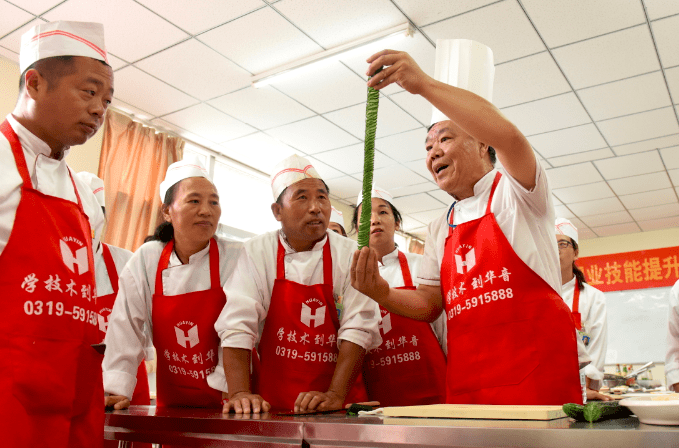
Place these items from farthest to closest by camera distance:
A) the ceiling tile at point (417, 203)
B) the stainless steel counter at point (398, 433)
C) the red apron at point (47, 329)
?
the ceiling tile at point (417, 203) → the red apron at point (47, 329) → the stainless steel counter at point (398, 433)

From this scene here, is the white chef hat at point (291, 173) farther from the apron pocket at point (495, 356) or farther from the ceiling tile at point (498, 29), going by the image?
the ceiling tile at point (498, 29)

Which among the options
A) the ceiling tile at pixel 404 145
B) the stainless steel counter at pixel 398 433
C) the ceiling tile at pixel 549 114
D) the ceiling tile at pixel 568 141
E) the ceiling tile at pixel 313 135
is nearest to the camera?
the stainless steel counter at pixel 398 433

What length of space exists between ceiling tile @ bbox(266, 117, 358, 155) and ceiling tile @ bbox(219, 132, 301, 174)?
0.13 m

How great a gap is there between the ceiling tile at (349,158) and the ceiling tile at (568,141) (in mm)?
1509

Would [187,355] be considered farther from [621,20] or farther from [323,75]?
[621,20]

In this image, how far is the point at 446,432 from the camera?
0.80 metres

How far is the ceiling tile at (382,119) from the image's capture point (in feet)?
15.5

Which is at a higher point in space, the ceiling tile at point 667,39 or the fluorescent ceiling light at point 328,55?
the ceiling tile at point 667,39

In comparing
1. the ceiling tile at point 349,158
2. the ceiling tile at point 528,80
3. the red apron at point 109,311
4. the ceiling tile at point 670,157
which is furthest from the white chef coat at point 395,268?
the ceiling tile at point 670,157

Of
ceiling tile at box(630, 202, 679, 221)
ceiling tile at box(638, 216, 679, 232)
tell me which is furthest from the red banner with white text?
ceiling tile at box(630, 202, 679, 221)

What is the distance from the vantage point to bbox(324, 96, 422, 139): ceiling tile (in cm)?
473

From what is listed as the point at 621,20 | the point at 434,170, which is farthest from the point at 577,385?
the point at 621,20

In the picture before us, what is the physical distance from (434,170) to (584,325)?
2.65 meters

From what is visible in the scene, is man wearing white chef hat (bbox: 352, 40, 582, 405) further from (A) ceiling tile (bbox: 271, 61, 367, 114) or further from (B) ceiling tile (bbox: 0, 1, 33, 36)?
(B) ceiling tile (bbox: 0, 1, 33, 36)
